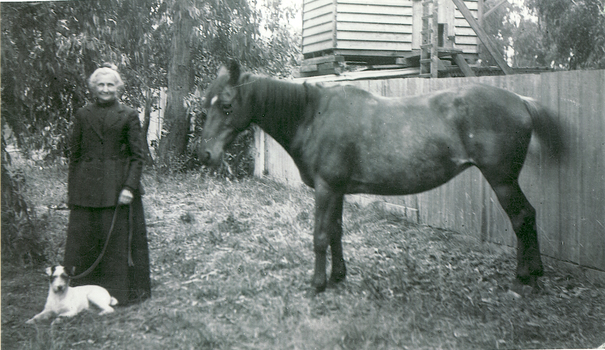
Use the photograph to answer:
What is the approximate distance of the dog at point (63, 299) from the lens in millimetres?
3021

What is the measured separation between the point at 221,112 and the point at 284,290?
1.45 metres

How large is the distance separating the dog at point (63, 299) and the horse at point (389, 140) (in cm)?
127

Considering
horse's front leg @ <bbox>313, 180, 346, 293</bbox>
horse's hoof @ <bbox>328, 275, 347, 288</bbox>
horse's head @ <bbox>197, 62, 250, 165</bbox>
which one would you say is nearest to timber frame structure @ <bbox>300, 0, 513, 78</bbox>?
horse's front leg @ <bbox>313, 180, 346, 293</bbox>

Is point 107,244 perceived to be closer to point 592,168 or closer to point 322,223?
point 322,223

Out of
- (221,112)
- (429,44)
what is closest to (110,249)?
(221,112)

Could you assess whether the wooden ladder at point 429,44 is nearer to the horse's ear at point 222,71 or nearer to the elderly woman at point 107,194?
the horse's ear at point 222,71

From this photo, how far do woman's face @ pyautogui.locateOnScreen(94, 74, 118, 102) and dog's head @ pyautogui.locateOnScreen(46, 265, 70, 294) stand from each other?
1.23 meters

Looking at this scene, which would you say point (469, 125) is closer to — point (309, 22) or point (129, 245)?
point (129, 245)

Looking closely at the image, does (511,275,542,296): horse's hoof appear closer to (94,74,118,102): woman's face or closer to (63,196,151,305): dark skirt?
(63,196,151,305): dark skirt

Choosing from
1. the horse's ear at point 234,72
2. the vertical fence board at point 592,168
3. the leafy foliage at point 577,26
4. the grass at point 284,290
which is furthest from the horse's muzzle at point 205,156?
the leafy foliage at point 577,26

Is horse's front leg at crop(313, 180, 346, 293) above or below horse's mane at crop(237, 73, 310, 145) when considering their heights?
below

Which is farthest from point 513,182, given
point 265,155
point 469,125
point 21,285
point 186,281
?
point 21,285

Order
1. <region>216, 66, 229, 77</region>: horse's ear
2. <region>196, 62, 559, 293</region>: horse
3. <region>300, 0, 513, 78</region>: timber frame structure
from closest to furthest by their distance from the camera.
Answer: <region>216, 66, 229, 77</region>: horse's ear → <region>196, 62, 559, 293</region>: horse → <region>300, 0, 513, 78</region>: timber frame structure

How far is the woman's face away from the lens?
317 centimetres
